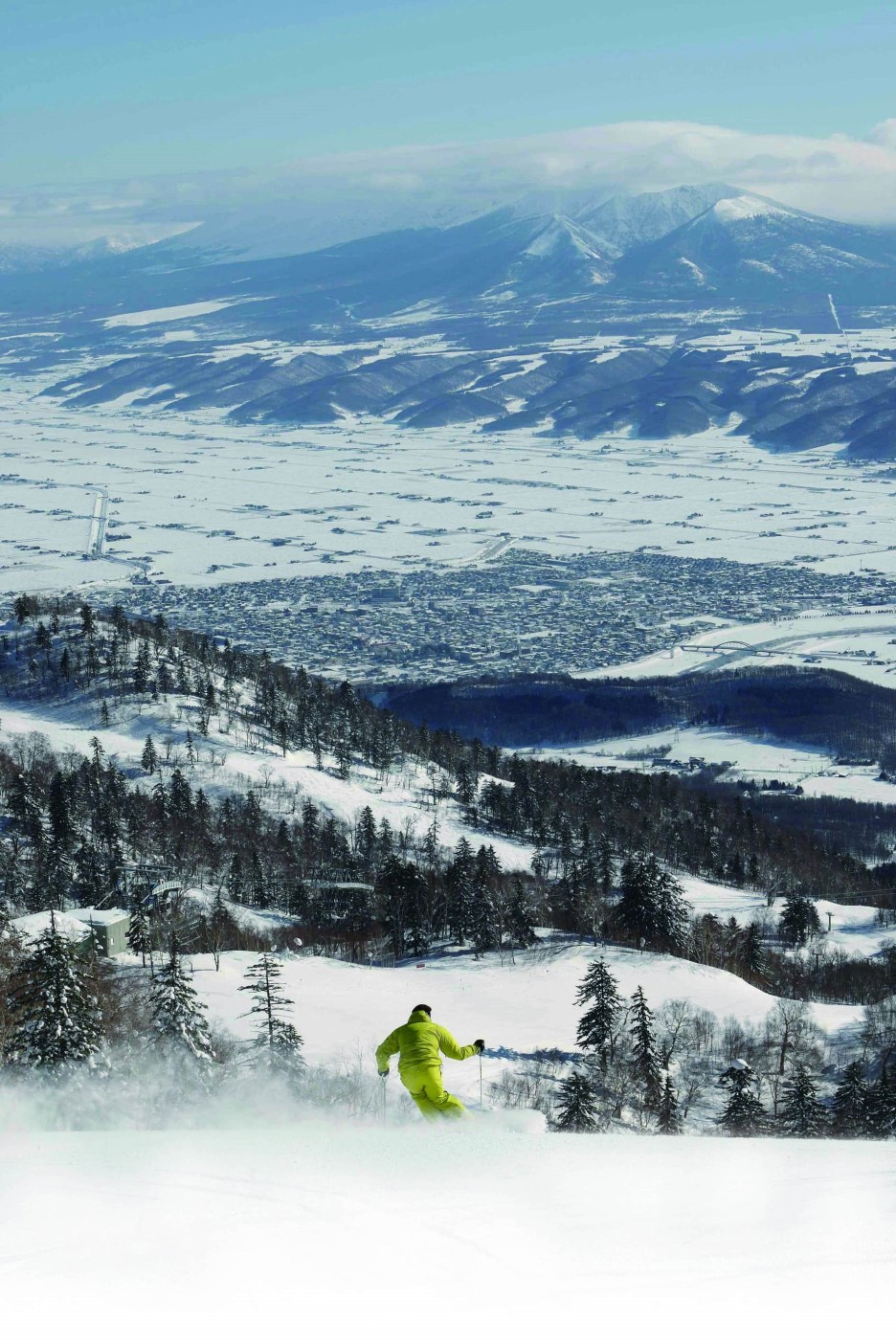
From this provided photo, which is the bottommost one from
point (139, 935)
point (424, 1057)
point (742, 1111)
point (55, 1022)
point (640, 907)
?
point (640, 907)

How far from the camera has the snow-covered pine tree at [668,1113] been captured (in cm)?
2184

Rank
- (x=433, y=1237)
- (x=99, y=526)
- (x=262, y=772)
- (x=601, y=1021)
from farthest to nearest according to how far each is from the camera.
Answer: (x=99, y=526) → (x=262, y=772) → (x=601, y=1021) → (x=433, y=1237)

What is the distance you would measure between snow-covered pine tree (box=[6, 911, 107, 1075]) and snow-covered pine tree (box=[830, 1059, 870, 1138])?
12.4m

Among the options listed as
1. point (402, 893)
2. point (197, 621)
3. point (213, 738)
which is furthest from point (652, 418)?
point (402, 893)

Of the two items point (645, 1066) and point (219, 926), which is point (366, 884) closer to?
point (219, 926)

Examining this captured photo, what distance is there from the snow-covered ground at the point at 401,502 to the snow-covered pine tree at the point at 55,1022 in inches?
3707

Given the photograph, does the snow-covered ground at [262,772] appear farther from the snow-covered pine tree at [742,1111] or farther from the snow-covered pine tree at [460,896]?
the snow-covered pine tree at [742,1111]

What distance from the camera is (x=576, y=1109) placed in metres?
19.5

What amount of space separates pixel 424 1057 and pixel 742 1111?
14.2m

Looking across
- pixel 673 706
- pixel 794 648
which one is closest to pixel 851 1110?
pixel 673 706

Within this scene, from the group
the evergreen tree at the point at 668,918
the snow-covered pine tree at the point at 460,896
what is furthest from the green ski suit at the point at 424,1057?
the evergreen tree at the point at 668,918

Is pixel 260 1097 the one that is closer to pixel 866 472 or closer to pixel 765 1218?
pixel 765 1218

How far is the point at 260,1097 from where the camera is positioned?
41.7ft

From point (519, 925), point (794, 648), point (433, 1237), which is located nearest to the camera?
point (433, 1237)
